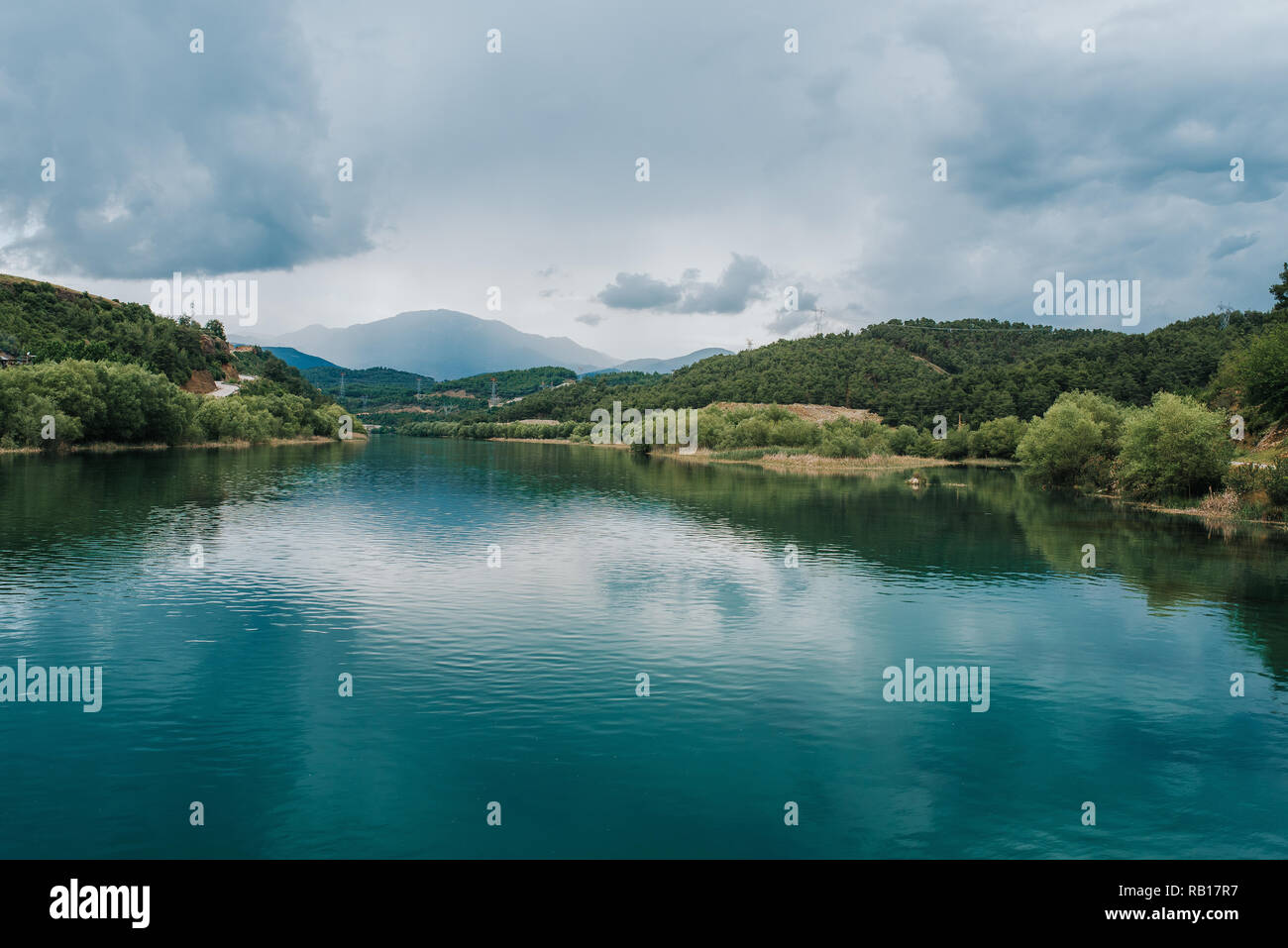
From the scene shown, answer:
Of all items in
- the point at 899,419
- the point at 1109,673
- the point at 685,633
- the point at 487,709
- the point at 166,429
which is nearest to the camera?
the point at 487,709

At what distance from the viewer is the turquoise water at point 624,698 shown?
1630 cm

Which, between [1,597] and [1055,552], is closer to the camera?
[1,597]

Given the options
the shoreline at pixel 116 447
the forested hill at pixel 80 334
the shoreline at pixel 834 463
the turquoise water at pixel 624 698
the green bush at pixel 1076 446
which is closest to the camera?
the turquoise water at pixel 624 698

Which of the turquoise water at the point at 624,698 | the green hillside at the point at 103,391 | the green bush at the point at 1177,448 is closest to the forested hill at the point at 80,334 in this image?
the green hillside at the point at 103,391

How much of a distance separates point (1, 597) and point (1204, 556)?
59.6 metres

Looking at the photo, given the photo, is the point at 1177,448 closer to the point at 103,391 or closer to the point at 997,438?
the point at 997,438

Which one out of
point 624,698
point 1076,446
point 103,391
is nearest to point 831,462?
point 1076,446

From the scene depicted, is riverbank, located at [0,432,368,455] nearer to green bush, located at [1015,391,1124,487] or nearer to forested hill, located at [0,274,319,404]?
forested hill, located at [0,274,319,404]

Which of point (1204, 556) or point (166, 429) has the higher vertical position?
point (166, 429)

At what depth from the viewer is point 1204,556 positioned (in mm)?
49156

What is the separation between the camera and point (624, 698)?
22906mm

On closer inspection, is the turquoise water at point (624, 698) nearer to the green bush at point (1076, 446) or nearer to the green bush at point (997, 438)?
the green bush at point (1076, 446)
